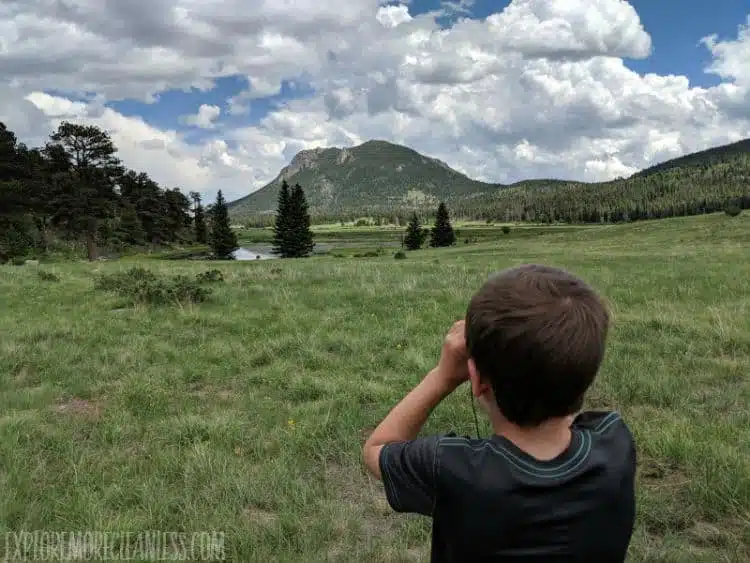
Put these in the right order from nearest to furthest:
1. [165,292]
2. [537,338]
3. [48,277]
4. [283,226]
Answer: [537,338] → [165,292] → [48,277] → [283,226]

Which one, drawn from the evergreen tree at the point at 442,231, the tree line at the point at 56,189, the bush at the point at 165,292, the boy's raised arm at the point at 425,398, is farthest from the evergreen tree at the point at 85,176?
the evergreen tree at the point at 442,231

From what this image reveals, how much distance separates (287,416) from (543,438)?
4482 mm

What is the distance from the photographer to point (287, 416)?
5805 mm

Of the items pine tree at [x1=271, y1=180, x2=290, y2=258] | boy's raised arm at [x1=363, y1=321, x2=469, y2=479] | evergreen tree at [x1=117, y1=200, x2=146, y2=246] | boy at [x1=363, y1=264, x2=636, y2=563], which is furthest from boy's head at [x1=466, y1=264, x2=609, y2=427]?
pine tree at [x1=271, y1=180, x2=290, y2=258]

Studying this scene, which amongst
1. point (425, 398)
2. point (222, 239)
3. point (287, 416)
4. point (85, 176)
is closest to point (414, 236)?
point (222, 239)

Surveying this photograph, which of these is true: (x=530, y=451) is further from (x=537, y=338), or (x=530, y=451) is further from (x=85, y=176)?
(x=85, y=176)

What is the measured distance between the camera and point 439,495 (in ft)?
5.57

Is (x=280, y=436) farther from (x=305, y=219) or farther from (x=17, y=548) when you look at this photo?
(x=305, y=219)

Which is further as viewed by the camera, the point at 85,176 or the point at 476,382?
the point at 85,176

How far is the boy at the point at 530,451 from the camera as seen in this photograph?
1.56m

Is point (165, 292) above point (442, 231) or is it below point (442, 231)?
below

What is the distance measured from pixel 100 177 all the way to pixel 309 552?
48.4 meters

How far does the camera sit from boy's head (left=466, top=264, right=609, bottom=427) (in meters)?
1.53

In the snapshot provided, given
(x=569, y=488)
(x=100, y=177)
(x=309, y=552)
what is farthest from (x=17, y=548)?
(x=100, y=177)
